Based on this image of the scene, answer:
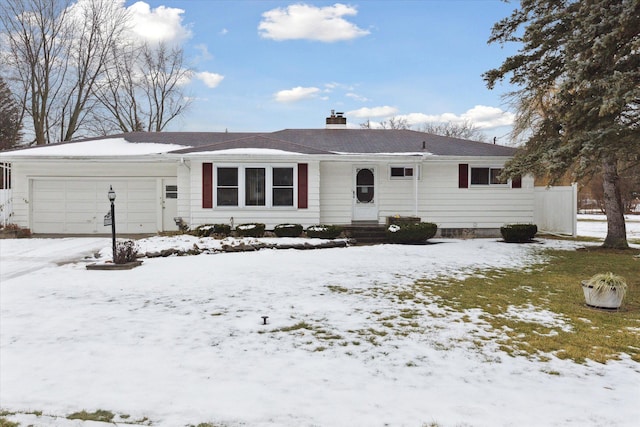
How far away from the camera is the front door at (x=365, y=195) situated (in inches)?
585

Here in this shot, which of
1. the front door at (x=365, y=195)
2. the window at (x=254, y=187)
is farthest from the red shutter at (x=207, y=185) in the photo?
the front door at (x=365, y=195)

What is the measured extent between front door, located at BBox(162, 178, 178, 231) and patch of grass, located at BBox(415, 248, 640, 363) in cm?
1088

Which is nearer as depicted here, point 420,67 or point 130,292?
point 130,292

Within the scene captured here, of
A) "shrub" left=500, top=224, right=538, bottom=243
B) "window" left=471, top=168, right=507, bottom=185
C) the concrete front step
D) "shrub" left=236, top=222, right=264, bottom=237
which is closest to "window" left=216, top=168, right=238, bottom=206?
"shrub" left=236, top=222, right=264, bottom=237

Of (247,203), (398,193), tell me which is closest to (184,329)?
(247,203)

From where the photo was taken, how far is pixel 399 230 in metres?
13.2

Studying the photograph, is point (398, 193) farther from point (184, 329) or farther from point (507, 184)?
point (184, 329)

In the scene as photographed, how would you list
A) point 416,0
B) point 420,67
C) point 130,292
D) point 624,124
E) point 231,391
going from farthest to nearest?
point 420,67
point 416,0
point 624,124
point 130,292
point 231,391

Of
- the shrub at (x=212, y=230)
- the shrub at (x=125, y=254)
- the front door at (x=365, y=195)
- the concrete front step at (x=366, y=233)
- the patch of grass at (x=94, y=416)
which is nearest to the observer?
the patch of grass at (x=94, y=416)

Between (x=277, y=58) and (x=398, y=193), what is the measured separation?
9159 millimetres

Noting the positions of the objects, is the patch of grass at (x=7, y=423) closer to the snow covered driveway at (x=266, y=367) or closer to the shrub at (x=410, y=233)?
the snow covered driveway at (x=266, y=367)

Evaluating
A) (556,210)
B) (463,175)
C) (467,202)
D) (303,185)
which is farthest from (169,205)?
(556,210)

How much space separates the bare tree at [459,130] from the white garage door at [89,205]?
36950 millimetres

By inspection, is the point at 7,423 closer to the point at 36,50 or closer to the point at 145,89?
the point at 36,50
